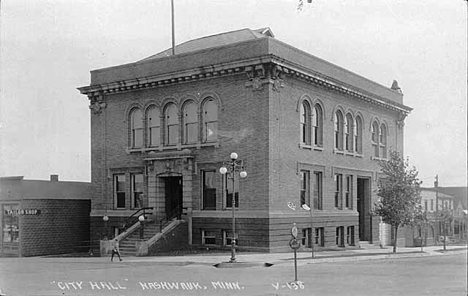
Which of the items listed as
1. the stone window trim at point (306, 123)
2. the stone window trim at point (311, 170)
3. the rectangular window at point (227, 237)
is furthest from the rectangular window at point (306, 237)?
the stone window trim at point (306, 123)

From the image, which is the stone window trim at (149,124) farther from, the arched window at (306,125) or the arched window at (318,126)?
the arched window at (318,126)

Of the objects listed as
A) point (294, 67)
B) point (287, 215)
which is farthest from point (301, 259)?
point (294, 67)

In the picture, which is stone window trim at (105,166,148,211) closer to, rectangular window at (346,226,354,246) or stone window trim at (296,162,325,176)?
stone window trim at (296,162,325,176)

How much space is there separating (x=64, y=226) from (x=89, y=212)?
6.21 ft

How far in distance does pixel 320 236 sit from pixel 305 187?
2.90 meters

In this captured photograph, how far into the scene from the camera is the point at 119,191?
34.8 m

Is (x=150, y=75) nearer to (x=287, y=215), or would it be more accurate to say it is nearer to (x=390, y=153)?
(x=287, y=215)

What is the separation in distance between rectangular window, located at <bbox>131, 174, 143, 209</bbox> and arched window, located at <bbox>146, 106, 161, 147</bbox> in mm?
2080

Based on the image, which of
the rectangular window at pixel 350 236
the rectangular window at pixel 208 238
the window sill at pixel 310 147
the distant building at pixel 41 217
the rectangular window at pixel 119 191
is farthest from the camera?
the rectangular window at pixel 350 236

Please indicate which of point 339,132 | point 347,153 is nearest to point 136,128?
point 339,132

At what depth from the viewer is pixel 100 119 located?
35438mm

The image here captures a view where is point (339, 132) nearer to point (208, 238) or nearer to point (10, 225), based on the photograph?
point (208, 238)

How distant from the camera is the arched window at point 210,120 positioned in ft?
101

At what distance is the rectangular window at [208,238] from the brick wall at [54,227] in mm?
9090
